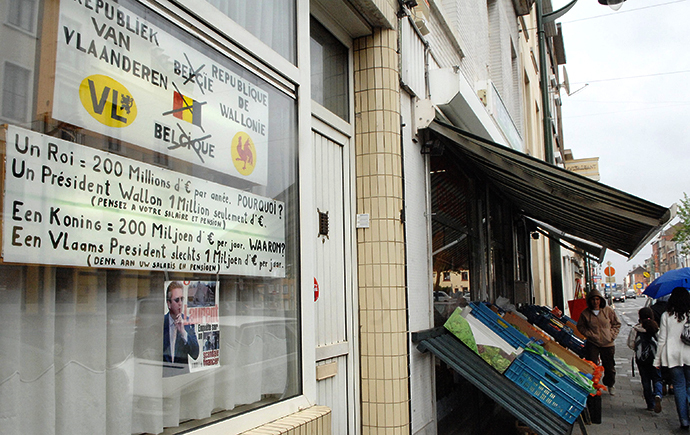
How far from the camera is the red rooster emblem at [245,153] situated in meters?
2.75

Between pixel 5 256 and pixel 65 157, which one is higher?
pixel 65 157

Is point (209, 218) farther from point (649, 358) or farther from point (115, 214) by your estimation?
point (649, 358)

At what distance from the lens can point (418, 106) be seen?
5.98 m

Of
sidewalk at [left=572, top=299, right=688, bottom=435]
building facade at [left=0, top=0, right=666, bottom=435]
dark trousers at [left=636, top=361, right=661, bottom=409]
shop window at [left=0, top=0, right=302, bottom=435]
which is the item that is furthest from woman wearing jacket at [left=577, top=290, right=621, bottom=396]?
shop window at [left=0, top=0, right=302, bottom=435]

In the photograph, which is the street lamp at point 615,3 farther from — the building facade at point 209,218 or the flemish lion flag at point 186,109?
the flemish lion flag at point 186,109

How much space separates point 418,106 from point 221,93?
12.1ft

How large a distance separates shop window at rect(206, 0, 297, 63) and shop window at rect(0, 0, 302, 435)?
333 mm

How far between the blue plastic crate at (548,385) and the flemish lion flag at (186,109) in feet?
14.4

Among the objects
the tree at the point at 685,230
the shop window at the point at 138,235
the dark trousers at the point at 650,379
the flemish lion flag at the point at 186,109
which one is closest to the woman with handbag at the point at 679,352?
the dark trousers at the point at 650,379

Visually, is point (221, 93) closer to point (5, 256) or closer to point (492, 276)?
point (5, 256)

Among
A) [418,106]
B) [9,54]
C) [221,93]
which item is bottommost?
[9,54]

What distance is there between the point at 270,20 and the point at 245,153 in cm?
96

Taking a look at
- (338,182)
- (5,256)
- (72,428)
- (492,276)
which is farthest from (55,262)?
(492,276)

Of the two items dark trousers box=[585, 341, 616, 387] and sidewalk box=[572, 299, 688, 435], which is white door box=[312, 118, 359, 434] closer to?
sidewalk box=[572, 299, 688, 435]
